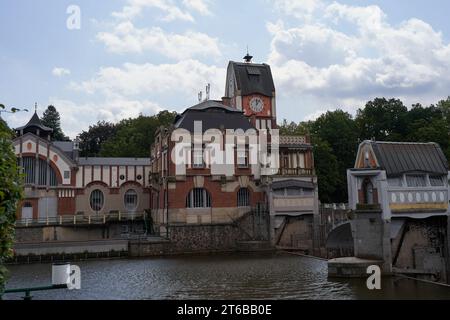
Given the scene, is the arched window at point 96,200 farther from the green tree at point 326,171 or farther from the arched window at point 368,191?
the arched window at point 368,191

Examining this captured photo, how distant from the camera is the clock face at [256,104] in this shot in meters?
50.4

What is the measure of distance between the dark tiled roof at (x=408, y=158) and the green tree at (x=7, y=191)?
744 inches

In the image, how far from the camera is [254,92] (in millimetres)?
50438

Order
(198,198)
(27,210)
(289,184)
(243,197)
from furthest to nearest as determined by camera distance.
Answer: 1. (27,210)
2. (243,197)
3. (198,198)
4. (289,184)

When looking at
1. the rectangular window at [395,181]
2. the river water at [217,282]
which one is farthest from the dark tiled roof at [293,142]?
the rectangular window at [395,181]

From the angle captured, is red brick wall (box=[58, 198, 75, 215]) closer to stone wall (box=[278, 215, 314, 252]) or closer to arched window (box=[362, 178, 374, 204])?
stone wall (box=[278, 215, 314, 252])

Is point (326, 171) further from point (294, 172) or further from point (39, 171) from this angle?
point (39, 171)

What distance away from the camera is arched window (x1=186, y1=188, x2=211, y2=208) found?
121 feet

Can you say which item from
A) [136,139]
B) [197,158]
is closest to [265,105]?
[197,158]

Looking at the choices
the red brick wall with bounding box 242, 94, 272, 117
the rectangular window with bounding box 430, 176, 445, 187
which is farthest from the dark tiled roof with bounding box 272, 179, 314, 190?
the red brick wall with bounding box 242, 94, 272, 117

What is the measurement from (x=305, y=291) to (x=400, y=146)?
10.3 meters

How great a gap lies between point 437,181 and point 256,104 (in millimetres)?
29264

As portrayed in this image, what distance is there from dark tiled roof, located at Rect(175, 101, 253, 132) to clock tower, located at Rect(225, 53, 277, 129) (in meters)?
8.93
